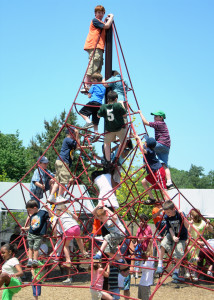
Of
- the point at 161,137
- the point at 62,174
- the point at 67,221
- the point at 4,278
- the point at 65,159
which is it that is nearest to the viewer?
the point at 4,278

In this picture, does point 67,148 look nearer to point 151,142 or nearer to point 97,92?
point 97,92

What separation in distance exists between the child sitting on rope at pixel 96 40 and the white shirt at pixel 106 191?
63.3 inches

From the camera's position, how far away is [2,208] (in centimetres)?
1149

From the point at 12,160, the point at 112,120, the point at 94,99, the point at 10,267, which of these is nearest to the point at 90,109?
the point at 94,99

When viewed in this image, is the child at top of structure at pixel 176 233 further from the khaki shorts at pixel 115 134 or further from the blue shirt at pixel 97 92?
the blue shirt at pixel 97 92

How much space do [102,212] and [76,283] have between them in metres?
4.46

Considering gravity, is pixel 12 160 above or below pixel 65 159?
above

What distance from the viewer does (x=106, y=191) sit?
20.5 feet

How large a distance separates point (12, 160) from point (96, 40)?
28.3 meters

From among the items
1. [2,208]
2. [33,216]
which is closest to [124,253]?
[33,216]

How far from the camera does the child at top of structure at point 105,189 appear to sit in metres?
6.05

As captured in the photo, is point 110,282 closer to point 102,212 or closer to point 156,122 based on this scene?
point 102,212

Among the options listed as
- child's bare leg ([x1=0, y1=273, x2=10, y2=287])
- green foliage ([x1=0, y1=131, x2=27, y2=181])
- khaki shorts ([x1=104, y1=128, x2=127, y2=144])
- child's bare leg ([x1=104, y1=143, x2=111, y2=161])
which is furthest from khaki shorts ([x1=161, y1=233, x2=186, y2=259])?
green foliage ([x1=0, y1=131, x2=27, y2=181])

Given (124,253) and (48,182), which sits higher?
(48,182)
